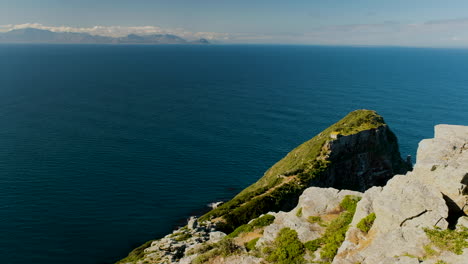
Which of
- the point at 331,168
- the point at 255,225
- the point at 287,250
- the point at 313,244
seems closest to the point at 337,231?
the point at 313,244

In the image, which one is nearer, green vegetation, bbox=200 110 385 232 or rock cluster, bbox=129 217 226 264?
rock cluster, bbox=129 217 226 264

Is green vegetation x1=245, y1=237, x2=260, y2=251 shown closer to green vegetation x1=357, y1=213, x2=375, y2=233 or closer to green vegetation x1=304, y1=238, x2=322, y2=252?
green vegetation x1=304, y1=238, x2=322, y2=252

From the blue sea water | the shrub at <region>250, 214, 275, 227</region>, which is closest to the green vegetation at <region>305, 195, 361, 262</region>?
the shrub at <region>250, 214, 275, 227</region>

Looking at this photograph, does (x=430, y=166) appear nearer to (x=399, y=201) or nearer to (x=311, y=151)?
(x=399, y=201)

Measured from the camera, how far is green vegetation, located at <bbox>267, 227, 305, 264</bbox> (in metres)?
27.7

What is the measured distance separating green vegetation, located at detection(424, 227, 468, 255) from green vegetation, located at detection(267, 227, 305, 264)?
10788mm

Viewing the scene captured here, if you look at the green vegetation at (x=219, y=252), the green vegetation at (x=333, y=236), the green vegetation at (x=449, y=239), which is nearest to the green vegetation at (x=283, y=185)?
the green vegetation at (x=219, y=252)

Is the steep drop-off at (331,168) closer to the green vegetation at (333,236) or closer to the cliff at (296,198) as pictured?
the cliff at (296,198)

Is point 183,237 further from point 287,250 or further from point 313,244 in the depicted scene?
point 313,244

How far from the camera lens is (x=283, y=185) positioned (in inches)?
2776

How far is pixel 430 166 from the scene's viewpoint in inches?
1048

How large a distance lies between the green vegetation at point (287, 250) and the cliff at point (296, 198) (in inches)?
26.4

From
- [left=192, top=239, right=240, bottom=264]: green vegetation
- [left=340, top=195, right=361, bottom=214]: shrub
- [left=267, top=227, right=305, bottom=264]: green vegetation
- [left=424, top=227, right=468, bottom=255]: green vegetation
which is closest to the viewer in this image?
[left=424, top=227, right=468, bottom=255]: green vegetation

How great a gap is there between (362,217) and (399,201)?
4.12 metres
